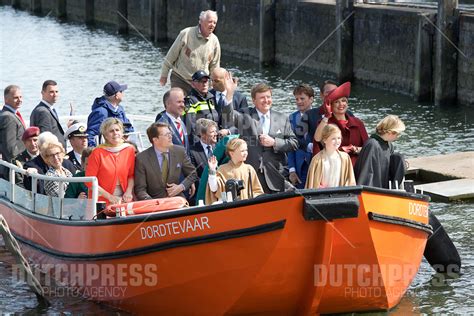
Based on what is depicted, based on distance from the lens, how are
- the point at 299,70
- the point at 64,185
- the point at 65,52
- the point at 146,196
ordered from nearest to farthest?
the point at 146,196, the point at 64,185, the point at 299,70, the point at 65,52

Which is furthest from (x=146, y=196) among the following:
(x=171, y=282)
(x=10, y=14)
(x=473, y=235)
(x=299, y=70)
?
(x=10, y=14)

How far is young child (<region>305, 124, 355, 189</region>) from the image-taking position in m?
10.6

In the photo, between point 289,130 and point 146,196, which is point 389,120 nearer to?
point 289,130

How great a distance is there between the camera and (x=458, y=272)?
12.3m

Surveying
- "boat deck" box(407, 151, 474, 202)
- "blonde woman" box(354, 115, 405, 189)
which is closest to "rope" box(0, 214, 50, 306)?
"blonde woman" box(354, 115, 405, 189)

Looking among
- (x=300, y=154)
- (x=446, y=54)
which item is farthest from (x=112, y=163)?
(x=446, y=54)

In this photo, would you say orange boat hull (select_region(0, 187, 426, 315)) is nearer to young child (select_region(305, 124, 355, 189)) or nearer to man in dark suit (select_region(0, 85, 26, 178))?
young child (select_region(305, 124, 355, 189))

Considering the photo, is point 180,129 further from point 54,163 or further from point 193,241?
point 193,241

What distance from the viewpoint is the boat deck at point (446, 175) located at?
15297 mm

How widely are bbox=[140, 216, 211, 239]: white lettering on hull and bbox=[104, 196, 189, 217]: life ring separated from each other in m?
0.25

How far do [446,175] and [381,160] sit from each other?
540 centimetres

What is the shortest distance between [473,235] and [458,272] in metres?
1.61

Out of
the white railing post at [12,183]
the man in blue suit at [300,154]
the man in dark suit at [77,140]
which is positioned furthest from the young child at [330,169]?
the white railing post at [12,183]

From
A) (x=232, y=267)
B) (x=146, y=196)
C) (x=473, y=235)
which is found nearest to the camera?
(x=232, y=267)
